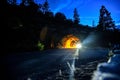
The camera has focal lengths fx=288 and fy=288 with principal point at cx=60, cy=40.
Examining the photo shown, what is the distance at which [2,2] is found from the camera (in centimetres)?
6481

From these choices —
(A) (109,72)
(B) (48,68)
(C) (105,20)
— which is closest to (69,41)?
(C) (105,20)

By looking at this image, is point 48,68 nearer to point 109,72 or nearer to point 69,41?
→ point 109,72

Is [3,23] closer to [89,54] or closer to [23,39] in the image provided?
[23,39]

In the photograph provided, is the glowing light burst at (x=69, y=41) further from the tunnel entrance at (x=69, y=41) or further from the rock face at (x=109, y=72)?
the rock face at (x=109, y=72)

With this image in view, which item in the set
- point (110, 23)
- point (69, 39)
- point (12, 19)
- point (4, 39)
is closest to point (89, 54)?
point (4, 39)

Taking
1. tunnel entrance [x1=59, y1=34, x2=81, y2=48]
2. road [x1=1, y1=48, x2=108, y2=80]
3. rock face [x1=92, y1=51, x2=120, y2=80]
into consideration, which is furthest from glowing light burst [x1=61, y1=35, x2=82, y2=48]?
rock face [x1=92, y1=51, x2=120, y2=80]

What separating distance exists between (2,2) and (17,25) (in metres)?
6.81

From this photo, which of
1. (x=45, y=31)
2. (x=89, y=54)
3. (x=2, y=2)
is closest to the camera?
(x=89, y=54)

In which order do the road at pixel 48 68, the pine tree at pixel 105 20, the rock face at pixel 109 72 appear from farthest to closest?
the pine tree at pixel 105 20 → the road at pixel 48 68 → the rock face at pixel 109 72

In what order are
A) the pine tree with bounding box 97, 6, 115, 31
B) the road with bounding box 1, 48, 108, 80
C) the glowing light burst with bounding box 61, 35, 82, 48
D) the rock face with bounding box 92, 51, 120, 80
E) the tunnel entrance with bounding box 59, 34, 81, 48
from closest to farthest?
the rock face with bounding box 92, 51, 120, 80, the road with bounding box 1, 48, 108, 80, the tunnel entrance with bounding box 59, 34, 81, 48, the glowing light burst with bounding box 61, 35, 82, 48, the pine tree with bounding box 97, 6, 115, 31

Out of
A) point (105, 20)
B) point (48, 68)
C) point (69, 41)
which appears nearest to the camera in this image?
point (48, 68)

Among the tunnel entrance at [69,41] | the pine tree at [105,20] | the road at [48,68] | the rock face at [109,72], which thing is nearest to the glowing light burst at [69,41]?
the tunnel entrance at [69,41]

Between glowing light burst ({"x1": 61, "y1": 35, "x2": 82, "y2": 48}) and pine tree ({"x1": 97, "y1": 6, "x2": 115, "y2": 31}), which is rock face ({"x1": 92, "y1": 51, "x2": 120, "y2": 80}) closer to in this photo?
glowing light burst ({"x1": 61, "y1": 35, "x2": 82, "y2": 48})

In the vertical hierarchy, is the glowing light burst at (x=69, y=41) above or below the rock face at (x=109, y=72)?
above
